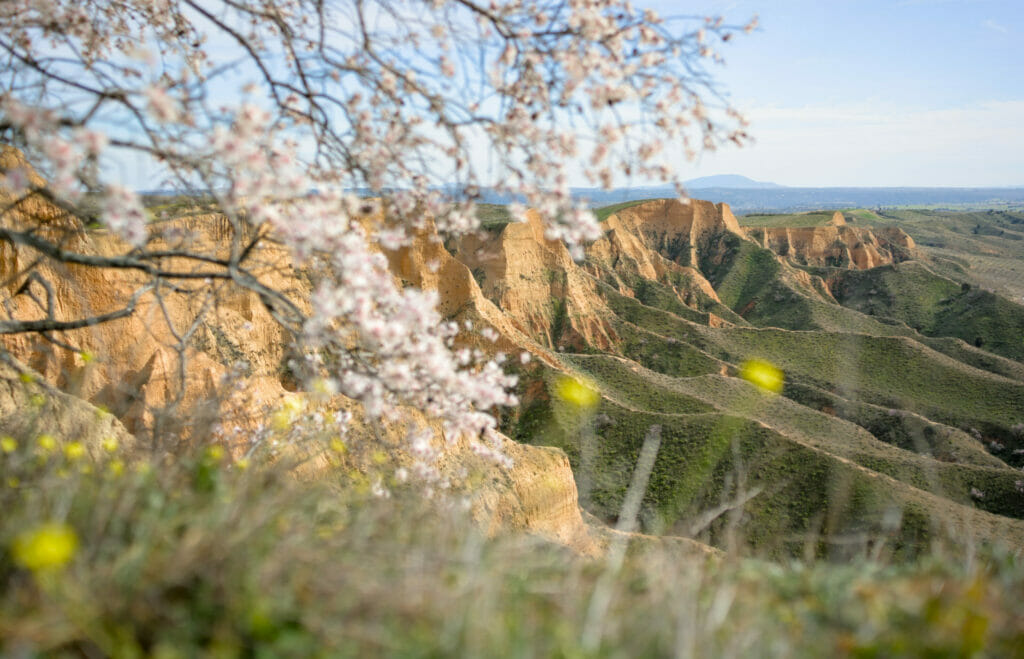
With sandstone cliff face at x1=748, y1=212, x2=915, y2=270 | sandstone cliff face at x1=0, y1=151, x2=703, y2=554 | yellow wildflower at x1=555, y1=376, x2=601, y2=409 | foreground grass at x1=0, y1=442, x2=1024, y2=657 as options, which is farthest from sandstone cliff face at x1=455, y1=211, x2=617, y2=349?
sandstone cliff face at x1=748, y1=212, x2=915, y2=270

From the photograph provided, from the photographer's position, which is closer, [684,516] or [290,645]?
[290,645]

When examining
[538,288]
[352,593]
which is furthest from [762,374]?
[352,593]

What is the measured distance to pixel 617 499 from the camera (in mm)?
29234

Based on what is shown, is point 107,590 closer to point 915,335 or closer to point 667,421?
point 667,421

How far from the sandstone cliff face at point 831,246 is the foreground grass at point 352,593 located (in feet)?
352

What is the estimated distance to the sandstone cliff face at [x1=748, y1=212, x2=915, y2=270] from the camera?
341 feet

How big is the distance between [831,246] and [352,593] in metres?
121

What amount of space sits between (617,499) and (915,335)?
188 ft

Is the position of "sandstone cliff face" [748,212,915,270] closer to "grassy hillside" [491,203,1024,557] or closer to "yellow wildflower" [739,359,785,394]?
"grassy hillside" [491,203,1024,557]

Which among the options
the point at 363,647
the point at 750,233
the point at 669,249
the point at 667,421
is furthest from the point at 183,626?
the point at 750,233

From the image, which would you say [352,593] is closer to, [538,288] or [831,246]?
[538,288]

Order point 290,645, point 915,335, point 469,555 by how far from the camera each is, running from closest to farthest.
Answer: point 290,645 < point 469,555 < point 915,335

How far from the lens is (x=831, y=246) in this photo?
4188 inches

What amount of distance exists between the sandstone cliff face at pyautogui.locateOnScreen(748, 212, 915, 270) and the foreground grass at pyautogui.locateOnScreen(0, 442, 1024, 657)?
352 feet
